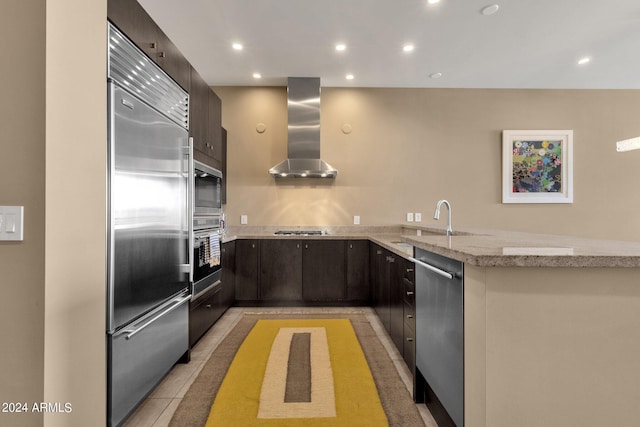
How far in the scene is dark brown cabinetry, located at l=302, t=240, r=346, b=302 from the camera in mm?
3826

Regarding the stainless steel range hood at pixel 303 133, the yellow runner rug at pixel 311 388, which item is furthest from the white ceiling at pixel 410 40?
the yellow runner rug at pixel 311 388

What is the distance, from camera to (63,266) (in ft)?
3.85

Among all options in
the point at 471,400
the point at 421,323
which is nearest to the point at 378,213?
the point at 421,323

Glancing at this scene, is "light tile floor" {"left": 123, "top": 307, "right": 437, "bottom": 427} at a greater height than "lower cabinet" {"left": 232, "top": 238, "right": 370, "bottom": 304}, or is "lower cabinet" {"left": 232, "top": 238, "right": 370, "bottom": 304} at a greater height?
"lower cabinet" {"left": 232, "top": 238, "right": 370, "bottom": 304}

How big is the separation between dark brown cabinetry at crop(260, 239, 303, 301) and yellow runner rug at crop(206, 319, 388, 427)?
915 millimetres

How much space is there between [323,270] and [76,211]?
9.42ft

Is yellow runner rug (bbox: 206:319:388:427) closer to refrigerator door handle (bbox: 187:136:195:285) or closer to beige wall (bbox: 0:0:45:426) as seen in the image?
refrigerator door handle (bbox: 187:136:195:285)

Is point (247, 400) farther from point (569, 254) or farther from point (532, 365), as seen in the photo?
point (569, 254)

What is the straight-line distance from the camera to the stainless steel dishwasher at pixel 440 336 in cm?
127

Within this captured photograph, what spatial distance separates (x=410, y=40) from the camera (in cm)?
313

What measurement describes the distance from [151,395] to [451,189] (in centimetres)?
406

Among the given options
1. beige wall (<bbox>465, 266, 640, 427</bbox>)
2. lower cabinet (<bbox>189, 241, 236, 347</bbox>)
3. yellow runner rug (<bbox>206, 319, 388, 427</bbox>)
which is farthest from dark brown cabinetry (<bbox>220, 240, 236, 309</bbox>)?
beige wall (<bbox>465, 266, 640, 427</bbox>)

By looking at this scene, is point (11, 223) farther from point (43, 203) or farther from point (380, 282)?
point (380, 282)

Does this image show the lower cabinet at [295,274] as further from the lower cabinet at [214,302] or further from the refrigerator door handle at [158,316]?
the refrigerator door handle at [158,316]
